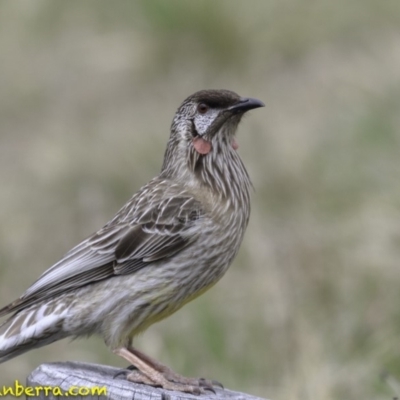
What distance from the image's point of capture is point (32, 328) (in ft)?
20.4

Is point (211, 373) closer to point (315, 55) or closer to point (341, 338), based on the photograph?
point (341, 338)

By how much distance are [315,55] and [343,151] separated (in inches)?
154

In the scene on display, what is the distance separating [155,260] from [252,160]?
5.69 m

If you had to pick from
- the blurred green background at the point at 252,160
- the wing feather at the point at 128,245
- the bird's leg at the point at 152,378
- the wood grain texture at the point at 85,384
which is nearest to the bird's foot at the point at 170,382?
the bird's leg at the point at 152,378

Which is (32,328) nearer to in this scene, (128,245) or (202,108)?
(128,245)

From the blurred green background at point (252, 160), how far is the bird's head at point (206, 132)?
169cm

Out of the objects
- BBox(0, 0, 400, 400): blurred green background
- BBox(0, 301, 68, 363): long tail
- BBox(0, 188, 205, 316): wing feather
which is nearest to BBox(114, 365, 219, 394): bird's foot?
BBox(0, 301, 68, 363): long tail

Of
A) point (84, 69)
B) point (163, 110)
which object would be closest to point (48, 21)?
point (84, 69)

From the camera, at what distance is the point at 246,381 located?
340 inches

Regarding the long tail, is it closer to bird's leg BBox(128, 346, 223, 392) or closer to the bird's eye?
bird's leg BBox(128, 346, 223, 392)

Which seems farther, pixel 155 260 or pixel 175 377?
pixel 155 260


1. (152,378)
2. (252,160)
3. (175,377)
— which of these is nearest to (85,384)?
(152,378)

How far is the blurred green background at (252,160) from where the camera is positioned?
29.0ft

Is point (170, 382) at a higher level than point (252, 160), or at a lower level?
lower
